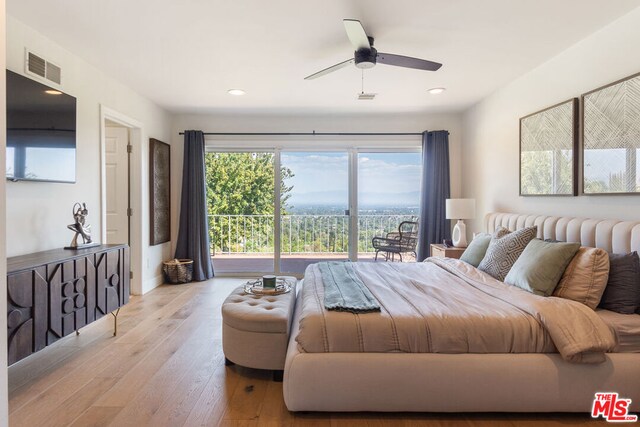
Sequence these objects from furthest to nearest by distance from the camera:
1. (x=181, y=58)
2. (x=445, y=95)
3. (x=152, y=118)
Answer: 1. (x=152, y=118)
2. (x=445, y=95)
3. (x=181, y=58)

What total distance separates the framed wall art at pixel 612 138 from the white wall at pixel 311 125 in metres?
2.48

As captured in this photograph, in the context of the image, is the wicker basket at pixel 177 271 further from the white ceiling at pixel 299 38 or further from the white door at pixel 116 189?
the white ceiling at pixel 299 38

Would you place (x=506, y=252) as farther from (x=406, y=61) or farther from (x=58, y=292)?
(x=58, y=292)

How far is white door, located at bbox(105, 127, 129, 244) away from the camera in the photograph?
4.36 meters

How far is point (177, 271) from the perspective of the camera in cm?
489

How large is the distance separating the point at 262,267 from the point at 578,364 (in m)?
4.56

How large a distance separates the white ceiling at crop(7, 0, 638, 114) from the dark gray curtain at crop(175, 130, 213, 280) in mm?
1047

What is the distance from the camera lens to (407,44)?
9.62 feet

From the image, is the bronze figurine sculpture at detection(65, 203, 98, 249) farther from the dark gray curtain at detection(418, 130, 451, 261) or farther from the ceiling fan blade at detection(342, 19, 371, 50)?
the dark gray curtain at detection(418, 130, 451, 261)

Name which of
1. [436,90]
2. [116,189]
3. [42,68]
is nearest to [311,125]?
[436,90]

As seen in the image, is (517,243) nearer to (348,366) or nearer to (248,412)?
Answer: (348,366)

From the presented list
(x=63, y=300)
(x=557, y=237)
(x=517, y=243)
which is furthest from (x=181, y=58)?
(x=557, y=237)

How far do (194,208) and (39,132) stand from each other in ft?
8.19

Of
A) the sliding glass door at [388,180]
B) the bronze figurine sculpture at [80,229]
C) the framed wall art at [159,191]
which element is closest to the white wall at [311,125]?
the framed wall art at [159,191]
